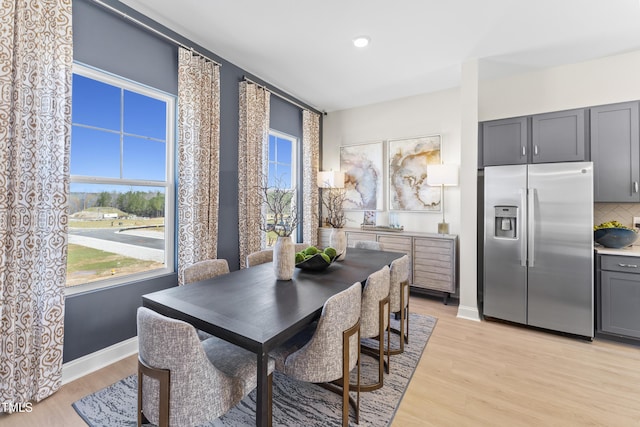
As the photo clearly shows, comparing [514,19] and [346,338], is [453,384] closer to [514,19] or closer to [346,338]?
[346,338]

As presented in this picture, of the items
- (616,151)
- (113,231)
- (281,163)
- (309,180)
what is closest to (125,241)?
(113,231)

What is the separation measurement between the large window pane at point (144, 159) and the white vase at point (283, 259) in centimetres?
163

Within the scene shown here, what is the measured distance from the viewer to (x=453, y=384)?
6.79ft

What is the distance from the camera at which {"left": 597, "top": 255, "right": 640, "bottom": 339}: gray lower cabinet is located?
8.52 feet

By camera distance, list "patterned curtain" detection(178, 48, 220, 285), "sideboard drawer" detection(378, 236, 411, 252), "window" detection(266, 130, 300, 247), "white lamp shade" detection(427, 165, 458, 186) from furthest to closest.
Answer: "window" detection(266, 130, 300, 247) → "sideboard drawer" detection(378, 236, 411, 252) → "white lamp shade" detection(427, 165, 458, 186) → "patterned curtain" detection(178, 48, 220, 285)

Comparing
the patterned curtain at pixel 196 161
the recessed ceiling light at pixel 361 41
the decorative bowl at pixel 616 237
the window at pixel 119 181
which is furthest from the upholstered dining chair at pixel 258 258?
the decorative bowl at pixel 616 237

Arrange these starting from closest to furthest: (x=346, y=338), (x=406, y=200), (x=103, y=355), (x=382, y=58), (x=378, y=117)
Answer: (x=346, y=338) < (x=103, y=355) < (x=382, y=58) < (x=406, y=200) < (x=378, y=117)

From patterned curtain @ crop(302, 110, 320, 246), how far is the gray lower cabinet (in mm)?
3469

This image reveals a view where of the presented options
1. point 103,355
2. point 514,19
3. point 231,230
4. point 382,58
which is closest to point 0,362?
point 103,355

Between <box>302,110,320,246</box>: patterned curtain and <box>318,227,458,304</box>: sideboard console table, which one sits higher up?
<box>302,110,320,246</box>: patterned curtain

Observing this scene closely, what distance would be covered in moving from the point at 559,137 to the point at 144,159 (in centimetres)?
445

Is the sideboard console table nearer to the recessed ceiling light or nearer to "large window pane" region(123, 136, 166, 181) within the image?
the recessed ceiling light

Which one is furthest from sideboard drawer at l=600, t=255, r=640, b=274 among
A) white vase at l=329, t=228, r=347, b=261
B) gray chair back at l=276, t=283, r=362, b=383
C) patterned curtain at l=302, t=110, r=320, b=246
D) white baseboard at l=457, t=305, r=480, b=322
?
patterned curtain at l=302, t=110, r=320, b=246

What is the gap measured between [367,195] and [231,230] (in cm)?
237
